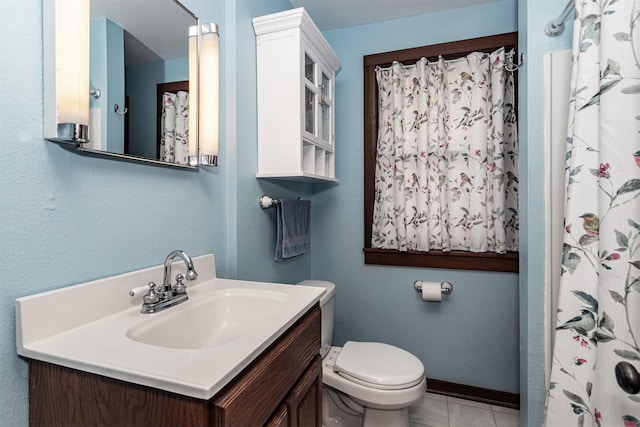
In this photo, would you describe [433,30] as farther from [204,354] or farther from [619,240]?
[204,354]

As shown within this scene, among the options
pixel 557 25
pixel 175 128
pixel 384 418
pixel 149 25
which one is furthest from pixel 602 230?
pixel 149 25

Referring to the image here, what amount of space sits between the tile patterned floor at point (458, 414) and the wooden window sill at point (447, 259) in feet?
2.68

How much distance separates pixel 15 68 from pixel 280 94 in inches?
39.1

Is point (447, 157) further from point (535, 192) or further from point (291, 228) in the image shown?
point (291, 228)

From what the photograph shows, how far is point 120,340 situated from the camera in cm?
73

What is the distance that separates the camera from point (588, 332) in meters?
1.08

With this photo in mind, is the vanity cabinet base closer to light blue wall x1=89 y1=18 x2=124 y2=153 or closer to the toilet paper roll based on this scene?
light blue wall x1=89 y1=18 x2=124 y2=153

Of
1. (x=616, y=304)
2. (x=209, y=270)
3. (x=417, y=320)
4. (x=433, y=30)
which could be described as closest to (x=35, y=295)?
(x=209, y=270)

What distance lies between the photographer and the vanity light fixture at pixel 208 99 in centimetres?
120

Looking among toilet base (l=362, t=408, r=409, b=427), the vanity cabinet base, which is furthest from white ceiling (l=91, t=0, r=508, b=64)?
toilet base (l=362, t=408, r=409, b=427)

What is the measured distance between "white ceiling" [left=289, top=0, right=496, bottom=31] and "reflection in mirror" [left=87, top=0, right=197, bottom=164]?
40.6 inches

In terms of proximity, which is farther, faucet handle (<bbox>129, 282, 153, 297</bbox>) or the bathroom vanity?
faucet handle (<bbox>129, 282, 153, 297</bbox>)

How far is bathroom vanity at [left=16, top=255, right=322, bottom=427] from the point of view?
22.8 inches

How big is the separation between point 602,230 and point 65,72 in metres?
1.48
